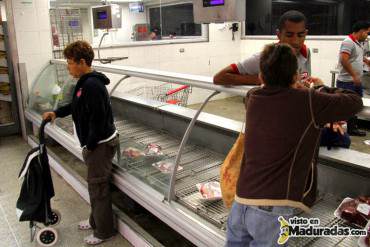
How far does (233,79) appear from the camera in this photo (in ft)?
6.04

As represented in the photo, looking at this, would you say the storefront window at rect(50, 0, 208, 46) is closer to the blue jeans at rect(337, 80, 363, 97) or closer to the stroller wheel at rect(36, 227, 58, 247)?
the blue jeans at rect(337, 80, 363, 97)

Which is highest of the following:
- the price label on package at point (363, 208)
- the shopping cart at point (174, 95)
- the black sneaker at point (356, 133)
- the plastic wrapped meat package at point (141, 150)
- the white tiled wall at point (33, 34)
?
the white tiled wall at point (33, 34)

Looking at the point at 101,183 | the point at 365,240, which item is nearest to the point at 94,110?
the point at 101,183

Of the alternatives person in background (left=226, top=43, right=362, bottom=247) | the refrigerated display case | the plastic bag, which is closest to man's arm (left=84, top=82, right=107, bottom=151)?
the refrigerated display case

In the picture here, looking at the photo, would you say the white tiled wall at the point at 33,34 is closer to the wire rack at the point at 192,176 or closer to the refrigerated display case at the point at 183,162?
the refrigerated display case at the point at 183,162

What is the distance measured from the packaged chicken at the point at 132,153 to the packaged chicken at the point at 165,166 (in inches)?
9.4

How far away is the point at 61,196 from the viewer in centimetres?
362

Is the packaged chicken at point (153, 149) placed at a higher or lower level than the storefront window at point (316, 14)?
lower

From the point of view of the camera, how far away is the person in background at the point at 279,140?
53.4 inches

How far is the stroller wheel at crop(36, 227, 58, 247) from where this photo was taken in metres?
2.78

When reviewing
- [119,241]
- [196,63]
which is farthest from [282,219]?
[196,63]

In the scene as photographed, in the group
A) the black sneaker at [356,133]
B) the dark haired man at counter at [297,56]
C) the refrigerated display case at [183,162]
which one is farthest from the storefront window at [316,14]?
the dark haired man at counter at [297,56]

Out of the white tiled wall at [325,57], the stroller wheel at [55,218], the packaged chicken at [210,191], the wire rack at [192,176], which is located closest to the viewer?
the wire rack at [192,176]

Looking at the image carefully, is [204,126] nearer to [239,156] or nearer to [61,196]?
[239,156]
